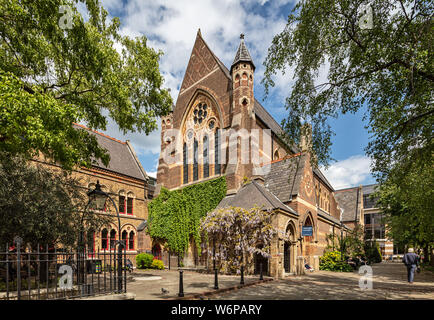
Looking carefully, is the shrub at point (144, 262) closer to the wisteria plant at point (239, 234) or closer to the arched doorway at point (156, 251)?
the arched doorway at point (156, 251)

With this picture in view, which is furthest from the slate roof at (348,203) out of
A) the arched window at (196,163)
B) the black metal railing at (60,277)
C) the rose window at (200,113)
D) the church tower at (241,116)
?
the black metal railing at (60,277)

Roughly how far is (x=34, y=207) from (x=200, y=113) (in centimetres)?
1845

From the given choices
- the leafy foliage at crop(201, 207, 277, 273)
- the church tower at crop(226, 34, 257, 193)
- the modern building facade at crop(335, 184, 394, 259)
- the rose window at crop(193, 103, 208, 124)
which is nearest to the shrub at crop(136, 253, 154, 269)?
the leafy foliage at crop(201, 207, 277, 273)

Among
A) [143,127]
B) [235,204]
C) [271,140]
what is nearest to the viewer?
[143,127]

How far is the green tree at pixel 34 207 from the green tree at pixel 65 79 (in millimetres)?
989

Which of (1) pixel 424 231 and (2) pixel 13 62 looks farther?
(1) pixel 424 231

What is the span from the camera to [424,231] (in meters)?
18.9

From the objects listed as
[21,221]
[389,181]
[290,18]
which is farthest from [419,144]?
[21,221]

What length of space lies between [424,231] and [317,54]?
17422 millimetres

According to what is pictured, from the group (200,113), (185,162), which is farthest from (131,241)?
(200,113)

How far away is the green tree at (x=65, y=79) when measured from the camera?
275 inches

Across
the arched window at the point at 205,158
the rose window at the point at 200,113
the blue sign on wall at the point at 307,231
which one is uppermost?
the rose window at the point at 200,113

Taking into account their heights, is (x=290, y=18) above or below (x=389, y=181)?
above

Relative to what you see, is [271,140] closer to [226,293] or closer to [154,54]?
[154,54]
